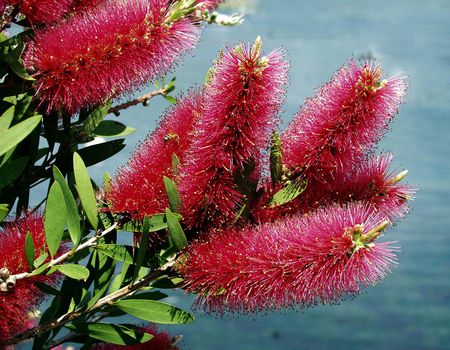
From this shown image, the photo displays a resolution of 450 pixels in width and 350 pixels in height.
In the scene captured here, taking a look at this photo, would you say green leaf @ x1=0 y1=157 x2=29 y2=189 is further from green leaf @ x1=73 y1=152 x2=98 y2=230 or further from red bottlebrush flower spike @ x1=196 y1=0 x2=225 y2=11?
red bottlebrush flower spike @ x1=196 y1=0 x2=225 y2=11

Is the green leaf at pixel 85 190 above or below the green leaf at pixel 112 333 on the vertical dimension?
above

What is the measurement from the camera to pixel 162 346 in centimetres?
75

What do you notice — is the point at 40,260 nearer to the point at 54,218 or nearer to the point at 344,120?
the point at 54,218

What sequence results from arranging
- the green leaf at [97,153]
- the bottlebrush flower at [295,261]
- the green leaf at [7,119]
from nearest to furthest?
1. the bottlebrush flower at [295,261]
2. the green leaf at [7,119]
3. the green leaf at [97,153]

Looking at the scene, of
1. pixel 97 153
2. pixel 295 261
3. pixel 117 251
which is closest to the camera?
pixel 295 261

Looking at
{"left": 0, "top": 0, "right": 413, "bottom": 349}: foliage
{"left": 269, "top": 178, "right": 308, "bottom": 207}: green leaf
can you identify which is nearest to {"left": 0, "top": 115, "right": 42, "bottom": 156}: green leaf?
{"left": 0, "top": 0, "right": 413, "bottom": 349}: foliage

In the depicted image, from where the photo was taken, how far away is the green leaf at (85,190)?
671mm

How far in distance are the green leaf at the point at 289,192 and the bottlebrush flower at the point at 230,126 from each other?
3 centimetres

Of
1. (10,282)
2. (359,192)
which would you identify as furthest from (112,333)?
(359,192)

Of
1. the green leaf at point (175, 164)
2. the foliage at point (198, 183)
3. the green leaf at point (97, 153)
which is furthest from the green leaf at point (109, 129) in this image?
the green leaf at point (175, 164)

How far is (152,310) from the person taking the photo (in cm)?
71

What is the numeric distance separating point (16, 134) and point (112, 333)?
0.20 meters

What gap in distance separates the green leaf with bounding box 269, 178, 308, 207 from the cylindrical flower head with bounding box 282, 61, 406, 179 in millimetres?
11

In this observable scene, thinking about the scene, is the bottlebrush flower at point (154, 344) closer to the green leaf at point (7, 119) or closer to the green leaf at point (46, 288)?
the green leaf at point (46, 288)
